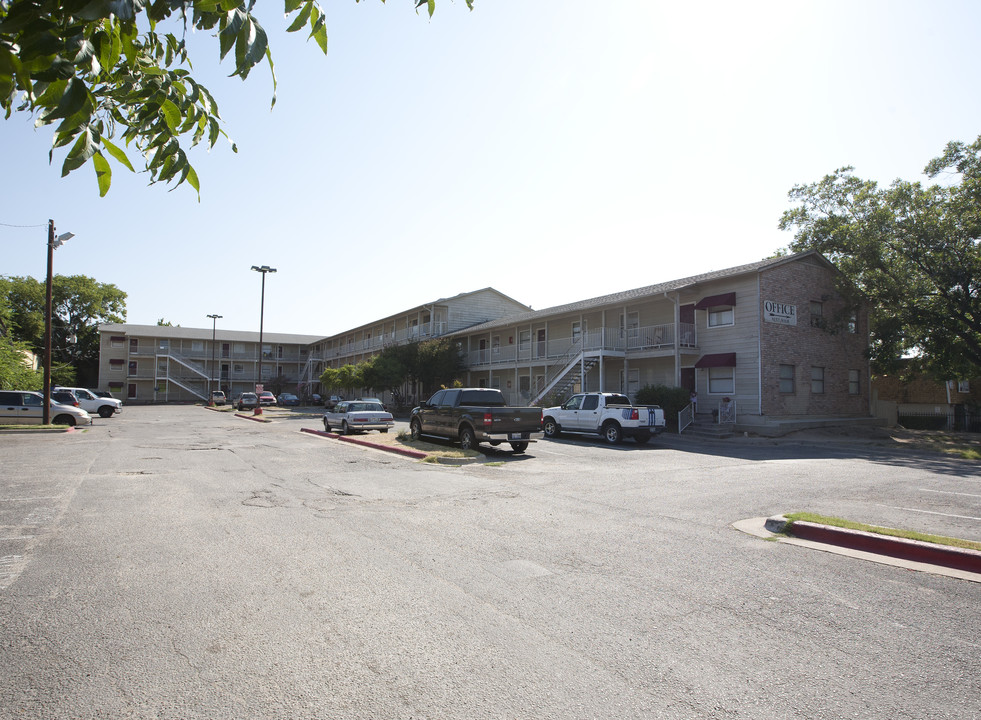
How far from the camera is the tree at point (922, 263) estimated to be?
2517cm

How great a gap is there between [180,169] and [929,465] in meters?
17.5

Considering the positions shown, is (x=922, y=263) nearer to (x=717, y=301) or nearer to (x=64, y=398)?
(x=717, y=301)

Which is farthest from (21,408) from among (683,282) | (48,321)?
(683,282)

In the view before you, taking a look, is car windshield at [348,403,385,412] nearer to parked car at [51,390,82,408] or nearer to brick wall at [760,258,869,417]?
brick wall at [760,258,869,417]

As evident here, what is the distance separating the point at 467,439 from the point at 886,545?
1177cm

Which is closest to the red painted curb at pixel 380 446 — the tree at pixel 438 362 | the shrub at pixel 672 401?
the shrub at pixel 672 401

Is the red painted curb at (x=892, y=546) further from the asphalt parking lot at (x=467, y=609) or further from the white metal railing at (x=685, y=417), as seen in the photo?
the white metal railing at (x=685, y=417)

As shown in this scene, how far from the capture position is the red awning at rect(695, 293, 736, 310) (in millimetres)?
26697

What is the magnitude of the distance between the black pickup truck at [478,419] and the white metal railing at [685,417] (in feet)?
31.9

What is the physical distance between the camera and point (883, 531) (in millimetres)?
6633

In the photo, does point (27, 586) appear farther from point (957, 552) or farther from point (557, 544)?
point (957, 552)

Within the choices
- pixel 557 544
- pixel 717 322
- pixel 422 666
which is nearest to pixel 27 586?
pixel 422 666

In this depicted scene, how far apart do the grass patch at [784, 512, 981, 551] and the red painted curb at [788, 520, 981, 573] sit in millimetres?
136

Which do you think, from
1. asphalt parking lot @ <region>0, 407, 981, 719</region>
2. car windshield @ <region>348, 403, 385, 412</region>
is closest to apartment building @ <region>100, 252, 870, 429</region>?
car windshield @ <region>348, 403, 385, 412</region>
